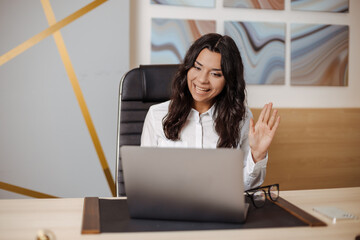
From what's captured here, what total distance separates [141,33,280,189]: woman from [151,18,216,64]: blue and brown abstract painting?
0.80 meters

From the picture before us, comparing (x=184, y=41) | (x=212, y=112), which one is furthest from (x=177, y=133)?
(x=184, y=41)

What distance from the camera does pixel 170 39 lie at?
2641 millimetres

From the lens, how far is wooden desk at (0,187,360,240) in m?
0.95

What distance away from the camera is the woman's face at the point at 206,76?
1758 millimetres

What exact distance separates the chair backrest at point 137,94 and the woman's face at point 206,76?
0.56ft

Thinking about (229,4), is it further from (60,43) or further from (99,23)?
(60,43)

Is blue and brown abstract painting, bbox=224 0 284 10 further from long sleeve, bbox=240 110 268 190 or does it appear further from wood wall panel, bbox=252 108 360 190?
long sleeve, bbox=240 110 268 190

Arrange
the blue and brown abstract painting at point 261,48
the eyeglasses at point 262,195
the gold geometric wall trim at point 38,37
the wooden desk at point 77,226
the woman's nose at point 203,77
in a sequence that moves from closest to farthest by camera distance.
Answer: the wooden desk at point 77,226, the eyeglasses at point 262,195, the woman's nose at point 203,77, the gold geometric wall trim at point 38,37, the blue and brown abstract painting at point 261,48

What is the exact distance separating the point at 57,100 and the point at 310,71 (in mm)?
1848

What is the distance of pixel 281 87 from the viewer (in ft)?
9.43

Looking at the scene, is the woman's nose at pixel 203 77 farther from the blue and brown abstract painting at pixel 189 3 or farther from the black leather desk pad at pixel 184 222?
the blue and brown abstract painting at pixel 189 3

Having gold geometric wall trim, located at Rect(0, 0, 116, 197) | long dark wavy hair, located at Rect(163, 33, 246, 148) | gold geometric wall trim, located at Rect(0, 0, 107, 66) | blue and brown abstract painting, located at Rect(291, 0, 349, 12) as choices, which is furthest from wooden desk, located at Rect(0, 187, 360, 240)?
blue and brown abstract painting, located at Rect(291, 0, 349, 12)

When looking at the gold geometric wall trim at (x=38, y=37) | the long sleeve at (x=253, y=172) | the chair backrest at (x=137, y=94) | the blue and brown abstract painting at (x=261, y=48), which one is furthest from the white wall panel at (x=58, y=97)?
the long sleeve at (x=253, y=172)

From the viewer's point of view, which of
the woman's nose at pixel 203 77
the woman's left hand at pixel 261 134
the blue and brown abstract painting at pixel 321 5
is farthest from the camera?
the blue and brown abstract painting at pixel 321 5
